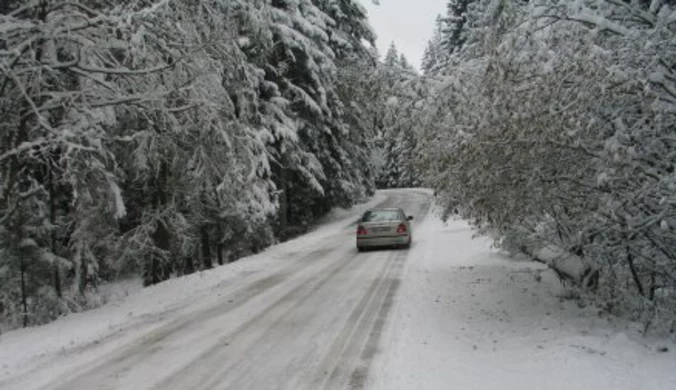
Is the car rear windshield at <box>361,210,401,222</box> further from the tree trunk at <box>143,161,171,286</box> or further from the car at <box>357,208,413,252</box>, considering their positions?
the tree trunk at <box>143,161,171,286</box>

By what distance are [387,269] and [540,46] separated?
9.85 metres

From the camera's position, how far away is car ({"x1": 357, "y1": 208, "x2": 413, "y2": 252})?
2117cm

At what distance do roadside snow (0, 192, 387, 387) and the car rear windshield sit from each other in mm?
3979

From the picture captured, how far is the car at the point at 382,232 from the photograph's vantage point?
21172mm

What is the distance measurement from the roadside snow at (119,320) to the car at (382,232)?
334cm

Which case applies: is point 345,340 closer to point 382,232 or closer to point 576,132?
point 576,132

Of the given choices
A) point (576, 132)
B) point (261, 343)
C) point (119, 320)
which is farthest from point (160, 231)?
point (576, 132)

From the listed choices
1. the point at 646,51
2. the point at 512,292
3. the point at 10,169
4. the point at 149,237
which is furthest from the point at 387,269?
the point at 646,51

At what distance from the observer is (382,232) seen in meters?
21.2

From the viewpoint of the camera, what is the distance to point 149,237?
1734 cm

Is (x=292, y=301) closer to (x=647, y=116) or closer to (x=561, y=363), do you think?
(x=561, y=363)

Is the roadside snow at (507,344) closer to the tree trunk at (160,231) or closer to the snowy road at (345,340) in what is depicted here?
the snowy road at (345,340)

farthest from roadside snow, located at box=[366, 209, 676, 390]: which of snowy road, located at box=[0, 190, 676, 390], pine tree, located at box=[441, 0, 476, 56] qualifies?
pine tree, located at box=[441, 0, 476, 56]

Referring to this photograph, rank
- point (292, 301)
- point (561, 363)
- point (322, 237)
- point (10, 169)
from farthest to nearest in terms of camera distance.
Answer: point (322, 237), point (292, 301), point (10, 169), point (561, 363)
